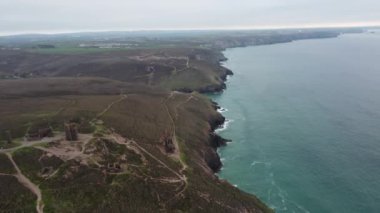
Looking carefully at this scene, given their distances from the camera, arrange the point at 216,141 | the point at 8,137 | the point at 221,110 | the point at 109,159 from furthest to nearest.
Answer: the point at 221,110, the point at 216,141, the point at 8,137, the point at 109,159

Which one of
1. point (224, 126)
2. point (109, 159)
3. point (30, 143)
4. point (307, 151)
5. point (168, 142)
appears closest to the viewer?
point (109, 159)

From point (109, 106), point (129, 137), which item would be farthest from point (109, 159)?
point (109, 106)

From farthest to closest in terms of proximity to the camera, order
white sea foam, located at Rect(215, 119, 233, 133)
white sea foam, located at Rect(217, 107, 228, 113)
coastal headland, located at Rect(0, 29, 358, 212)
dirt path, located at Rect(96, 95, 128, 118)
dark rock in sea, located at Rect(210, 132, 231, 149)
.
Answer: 1. white sea foam, located at Rect(217, 107, 228, 113)
2. white sea foam, located at Rect(215, 119, 233, 133)
3. dark rock in sea, located at Rect(210, 132, 231, 149)
4. dirt path, located at Rect(96, 95, 128, 118)
5. coastal headland, located at Rect(0, 29, 358, 212)

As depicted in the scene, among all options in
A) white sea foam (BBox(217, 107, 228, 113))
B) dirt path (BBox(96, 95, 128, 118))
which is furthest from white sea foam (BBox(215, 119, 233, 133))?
dirt path (BBox(96, 95, 128, 118))

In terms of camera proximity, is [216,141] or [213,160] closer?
[213,160]

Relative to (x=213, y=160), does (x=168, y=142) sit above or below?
above

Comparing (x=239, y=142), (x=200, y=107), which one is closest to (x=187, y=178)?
(x=239, y=142)

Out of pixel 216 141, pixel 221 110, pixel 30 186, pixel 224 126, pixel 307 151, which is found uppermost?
pixel 30 186

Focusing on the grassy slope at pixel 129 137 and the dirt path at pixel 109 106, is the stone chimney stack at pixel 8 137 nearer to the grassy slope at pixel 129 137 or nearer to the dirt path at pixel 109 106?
the grassy slope at pixel 129 137

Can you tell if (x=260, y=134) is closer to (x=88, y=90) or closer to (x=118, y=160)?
(x=118, y=160)

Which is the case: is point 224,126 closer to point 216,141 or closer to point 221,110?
point 216,141

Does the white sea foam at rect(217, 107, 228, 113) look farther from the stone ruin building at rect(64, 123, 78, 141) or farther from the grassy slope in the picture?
the stone ruin building at rect(64, 123, 78, 141)
